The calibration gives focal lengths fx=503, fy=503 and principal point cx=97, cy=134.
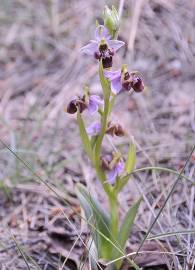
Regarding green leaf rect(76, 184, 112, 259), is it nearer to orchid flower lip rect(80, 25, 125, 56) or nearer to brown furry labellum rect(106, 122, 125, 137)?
brown furry labellum rect(106, 122, 125, 137)

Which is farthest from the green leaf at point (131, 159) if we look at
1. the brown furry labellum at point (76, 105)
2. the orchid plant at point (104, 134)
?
the brown furry labellum at point (76, 105)

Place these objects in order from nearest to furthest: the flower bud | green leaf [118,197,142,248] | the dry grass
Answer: the flower bud
green leaf [118,197,142,248]
the dry grass

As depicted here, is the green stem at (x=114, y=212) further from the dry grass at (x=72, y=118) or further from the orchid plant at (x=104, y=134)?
the dry grass at (x=72, y=118)

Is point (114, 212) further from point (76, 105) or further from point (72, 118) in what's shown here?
point (72, 118)

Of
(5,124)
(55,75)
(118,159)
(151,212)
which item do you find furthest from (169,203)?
(55,75)

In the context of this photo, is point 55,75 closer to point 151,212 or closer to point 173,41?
point 173,41

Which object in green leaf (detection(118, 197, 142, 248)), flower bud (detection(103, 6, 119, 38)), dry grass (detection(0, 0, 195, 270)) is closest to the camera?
flower bud (detection(103, 6, 119, 38))

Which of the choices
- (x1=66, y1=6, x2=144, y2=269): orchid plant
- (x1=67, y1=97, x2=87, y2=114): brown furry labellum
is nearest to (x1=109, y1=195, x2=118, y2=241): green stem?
(x1=66, y1=6, x2=144, y2=269): orchid plant

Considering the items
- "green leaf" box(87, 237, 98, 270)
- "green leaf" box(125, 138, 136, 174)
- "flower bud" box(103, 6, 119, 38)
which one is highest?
"flower bud" box(103, 6, 119, 38)
